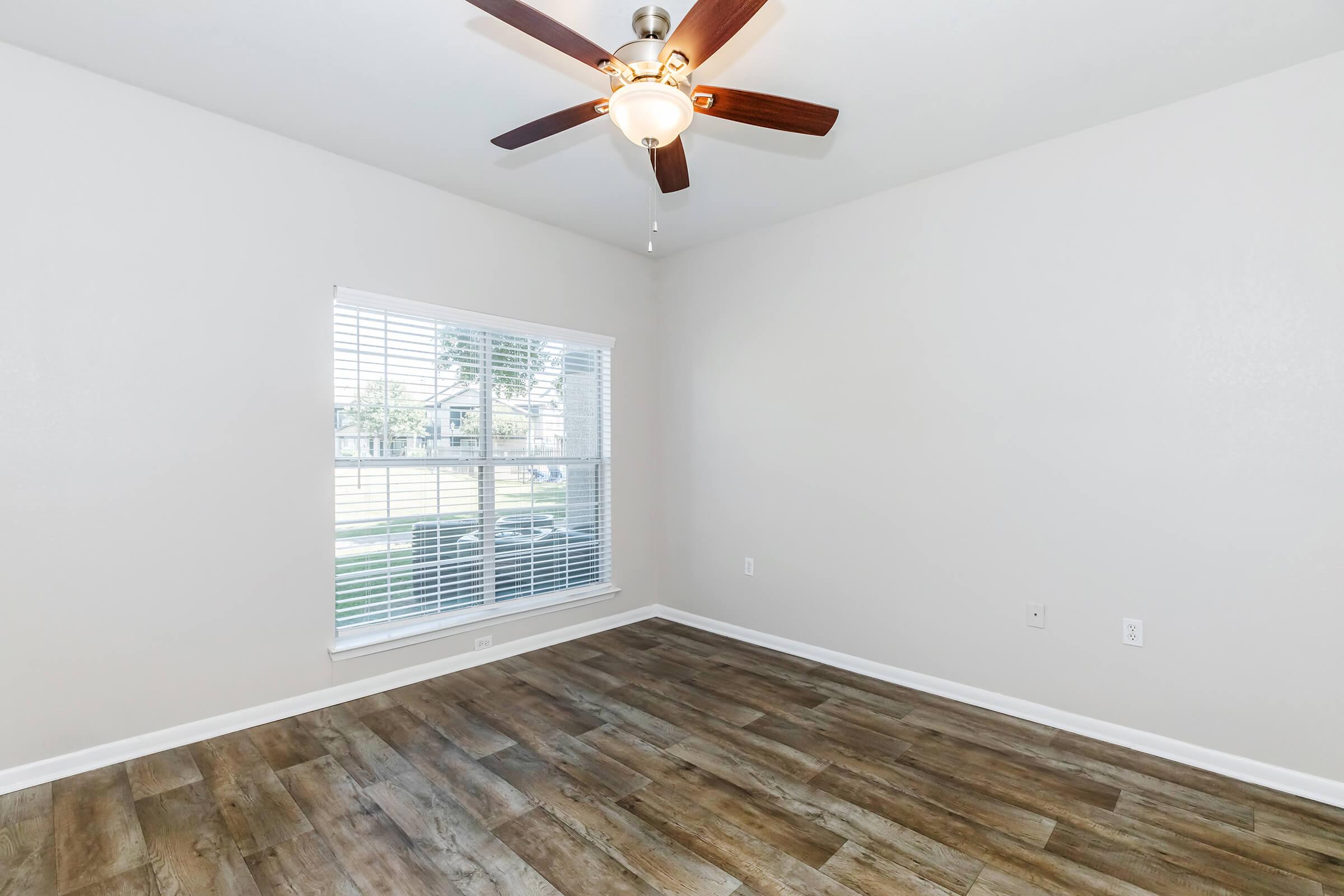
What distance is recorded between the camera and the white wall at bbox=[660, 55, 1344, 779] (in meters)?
2.38

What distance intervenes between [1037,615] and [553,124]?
2935 mm

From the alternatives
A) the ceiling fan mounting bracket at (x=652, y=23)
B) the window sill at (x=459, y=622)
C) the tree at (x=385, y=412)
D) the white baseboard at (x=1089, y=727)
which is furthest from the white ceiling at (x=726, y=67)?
the white baseboard at (x=1089, y=727)

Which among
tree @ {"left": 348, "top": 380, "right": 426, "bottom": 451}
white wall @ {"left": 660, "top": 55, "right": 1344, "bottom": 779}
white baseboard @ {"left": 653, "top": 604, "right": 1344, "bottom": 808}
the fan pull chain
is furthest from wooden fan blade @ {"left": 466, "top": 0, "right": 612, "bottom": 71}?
white baseboard @ {"left": 653, "top": 604, "right": 1344, "bottom": 808}

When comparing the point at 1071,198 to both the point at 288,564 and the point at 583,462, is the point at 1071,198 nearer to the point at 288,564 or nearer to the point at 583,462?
the point at 583,462

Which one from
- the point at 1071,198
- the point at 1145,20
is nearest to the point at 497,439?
the point at 1071,198

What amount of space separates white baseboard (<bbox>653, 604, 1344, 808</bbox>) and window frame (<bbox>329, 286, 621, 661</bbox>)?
1249mm

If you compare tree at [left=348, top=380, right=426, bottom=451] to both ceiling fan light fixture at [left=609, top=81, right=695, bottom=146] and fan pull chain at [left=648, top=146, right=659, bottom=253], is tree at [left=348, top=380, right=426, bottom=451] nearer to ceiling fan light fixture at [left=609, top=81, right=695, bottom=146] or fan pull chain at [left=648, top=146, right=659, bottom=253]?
fan pull chain at [left=648, top=146, right=659, bottom=253]

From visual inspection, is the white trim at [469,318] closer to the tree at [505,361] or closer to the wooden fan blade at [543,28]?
the tree at [505,361]

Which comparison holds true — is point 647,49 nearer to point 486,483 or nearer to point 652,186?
point 652,186

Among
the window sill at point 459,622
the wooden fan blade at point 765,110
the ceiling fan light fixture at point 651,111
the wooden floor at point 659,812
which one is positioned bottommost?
the wooden floor at point 659,812

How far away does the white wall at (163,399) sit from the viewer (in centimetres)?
238

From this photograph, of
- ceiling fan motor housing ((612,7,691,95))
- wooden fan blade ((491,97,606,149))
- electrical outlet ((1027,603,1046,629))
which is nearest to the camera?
ceiling fan motor housing ((612,7,691,95))

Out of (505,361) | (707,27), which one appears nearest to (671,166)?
(707,27)

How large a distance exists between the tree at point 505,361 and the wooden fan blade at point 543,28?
2112 millimetres
